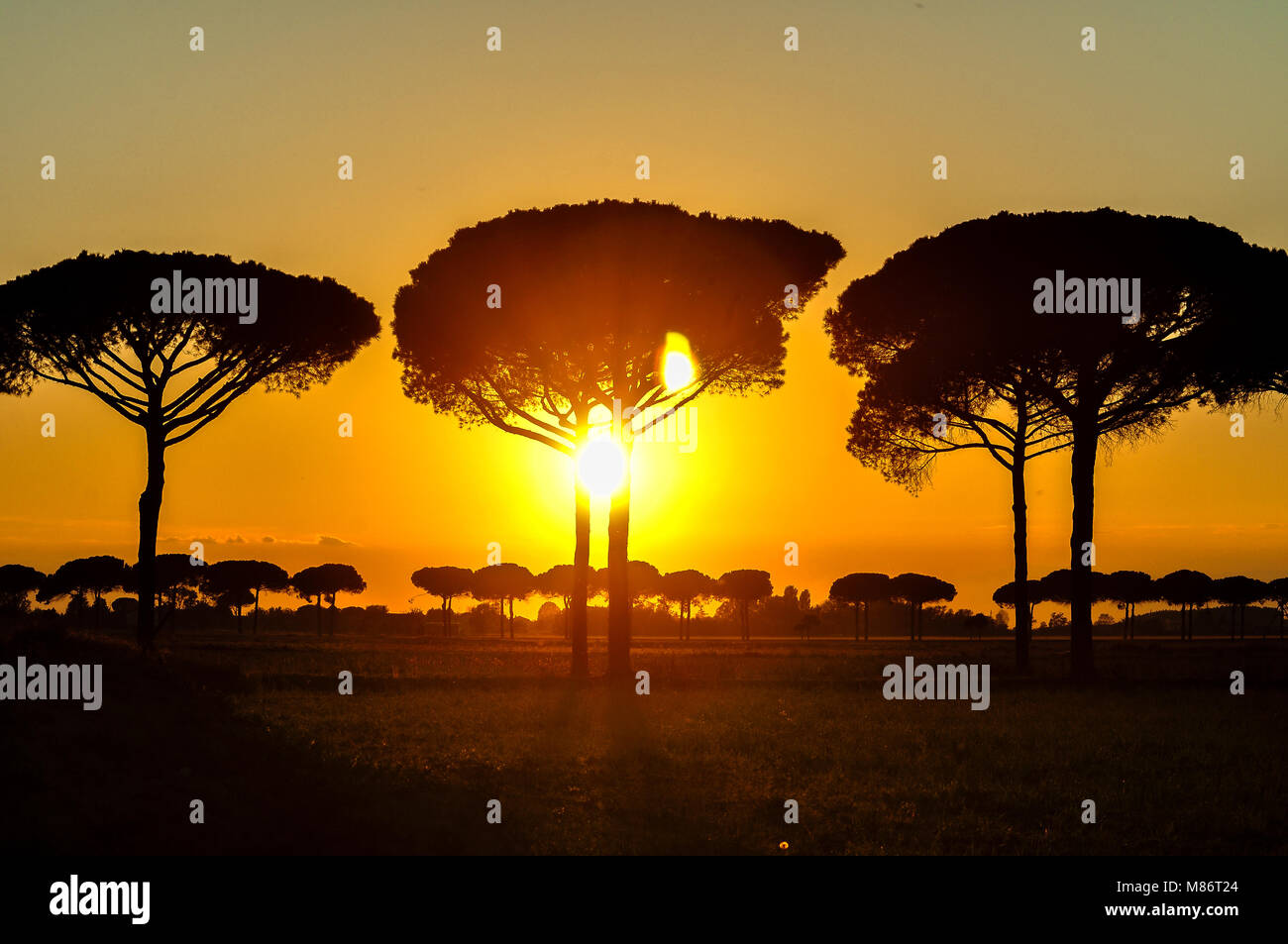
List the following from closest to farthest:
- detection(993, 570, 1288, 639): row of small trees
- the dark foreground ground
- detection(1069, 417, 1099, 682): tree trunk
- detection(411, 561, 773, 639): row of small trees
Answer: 1. the dark foreground ground
2. detection(1069, 417, 1099, 682): tree trunk
3. detection(993, 570, 1288, 639): row of small trees
4. detection(411, 561, 773, 639): row of small trees

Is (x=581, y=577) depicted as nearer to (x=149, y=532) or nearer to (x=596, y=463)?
(x=596, y=463)

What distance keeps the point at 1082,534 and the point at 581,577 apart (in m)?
13.7

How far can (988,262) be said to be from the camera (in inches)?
1261

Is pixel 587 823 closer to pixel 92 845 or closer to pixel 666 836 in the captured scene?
pixel 666 836

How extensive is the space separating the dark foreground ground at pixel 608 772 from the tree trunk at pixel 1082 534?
5.33m

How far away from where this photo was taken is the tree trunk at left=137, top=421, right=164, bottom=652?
3150 centimetres

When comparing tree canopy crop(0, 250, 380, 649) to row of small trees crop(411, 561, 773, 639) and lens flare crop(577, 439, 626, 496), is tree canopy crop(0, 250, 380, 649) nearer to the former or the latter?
lens flare crop(577, 439, 626, 496)

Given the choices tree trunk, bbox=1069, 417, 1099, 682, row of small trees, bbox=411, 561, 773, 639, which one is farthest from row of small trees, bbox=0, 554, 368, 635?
tree trunk, bbox=1069, 417, 1099, 682

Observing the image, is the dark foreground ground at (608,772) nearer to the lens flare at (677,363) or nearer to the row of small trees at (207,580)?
the lens flare at (677,363)

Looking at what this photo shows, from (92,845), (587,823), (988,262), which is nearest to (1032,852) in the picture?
(587,823)

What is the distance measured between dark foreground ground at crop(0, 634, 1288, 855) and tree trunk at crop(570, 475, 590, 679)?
563cm

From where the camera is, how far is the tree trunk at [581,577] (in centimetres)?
3188

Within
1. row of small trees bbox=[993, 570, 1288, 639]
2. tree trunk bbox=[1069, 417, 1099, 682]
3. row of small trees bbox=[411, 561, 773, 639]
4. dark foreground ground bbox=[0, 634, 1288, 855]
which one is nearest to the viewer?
dark foreground ground bbox=[0, 634, 1288, 855]

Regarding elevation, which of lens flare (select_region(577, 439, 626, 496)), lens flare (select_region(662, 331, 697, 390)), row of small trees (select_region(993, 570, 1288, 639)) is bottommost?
row of small trees (select_region(993, 570, 1288, 639))
